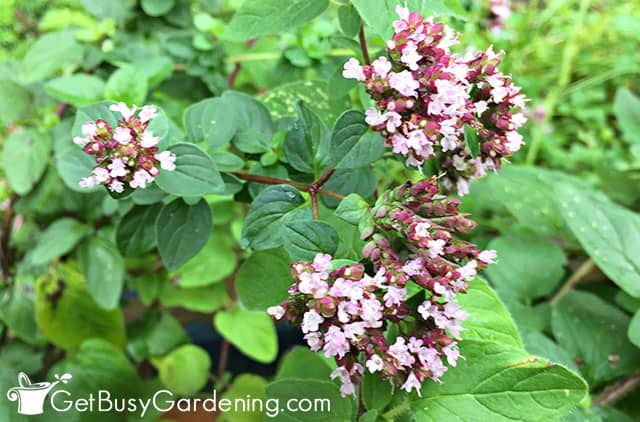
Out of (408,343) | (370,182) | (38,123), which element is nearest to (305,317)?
(408,343)

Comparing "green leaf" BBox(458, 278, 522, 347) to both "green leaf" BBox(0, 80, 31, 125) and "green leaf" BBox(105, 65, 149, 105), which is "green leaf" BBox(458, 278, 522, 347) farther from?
"green leaf" BBox(0, 80, 31, 125)

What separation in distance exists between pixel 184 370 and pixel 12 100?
471mm

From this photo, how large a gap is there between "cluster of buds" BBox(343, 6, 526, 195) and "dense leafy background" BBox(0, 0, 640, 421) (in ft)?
0.12

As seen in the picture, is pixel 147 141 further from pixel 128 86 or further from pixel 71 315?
pixel 71 315

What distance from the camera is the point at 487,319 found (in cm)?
56

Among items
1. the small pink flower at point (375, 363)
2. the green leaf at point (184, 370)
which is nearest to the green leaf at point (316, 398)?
the small pink flower at point (375, 363)

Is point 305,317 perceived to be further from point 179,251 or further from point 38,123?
point 38,123

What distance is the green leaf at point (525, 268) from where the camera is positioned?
82 centimetres

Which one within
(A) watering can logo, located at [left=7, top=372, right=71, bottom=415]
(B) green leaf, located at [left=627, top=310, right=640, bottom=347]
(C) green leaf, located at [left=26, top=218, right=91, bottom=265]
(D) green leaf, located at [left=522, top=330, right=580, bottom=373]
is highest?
(B) green leaf, located at [left=627, top=310, right=640, bottom=347]

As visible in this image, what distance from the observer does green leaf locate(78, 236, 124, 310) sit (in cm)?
79

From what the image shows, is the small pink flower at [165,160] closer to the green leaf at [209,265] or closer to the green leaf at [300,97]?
the green leaf at [300,97]

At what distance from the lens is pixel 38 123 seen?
934mm

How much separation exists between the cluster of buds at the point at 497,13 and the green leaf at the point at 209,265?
1.90 ft

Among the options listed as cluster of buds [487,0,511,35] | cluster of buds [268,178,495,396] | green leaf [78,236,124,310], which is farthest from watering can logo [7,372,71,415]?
cluster of buds [487,0,511,35]
